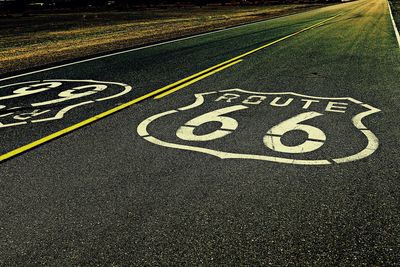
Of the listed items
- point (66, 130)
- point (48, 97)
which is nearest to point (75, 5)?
point (48, 97)

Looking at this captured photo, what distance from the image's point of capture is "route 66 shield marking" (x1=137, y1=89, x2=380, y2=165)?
4.09 m

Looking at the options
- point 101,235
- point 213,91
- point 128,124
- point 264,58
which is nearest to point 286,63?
point 264,58

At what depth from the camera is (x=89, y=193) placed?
332 cm

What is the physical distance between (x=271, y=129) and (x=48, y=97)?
4.05 metres

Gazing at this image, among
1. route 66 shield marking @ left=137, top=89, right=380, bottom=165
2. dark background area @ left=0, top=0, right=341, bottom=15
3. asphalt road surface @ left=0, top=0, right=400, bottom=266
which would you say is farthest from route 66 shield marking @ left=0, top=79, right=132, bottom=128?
dark background area @ left=0, top=0, right=341, bottom=15

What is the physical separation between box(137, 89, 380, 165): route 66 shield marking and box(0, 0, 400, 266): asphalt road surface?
25 mm

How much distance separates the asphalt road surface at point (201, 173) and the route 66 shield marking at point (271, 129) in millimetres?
25

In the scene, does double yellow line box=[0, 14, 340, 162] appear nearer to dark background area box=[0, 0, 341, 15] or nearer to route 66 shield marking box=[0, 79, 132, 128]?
route 66 shield marking box=[0, 79, 132, 128]

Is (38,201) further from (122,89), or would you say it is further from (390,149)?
(122,89)

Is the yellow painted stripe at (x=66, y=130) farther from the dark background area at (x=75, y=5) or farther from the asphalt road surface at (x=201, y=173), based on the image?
the dark background area at (x=75, y=5)

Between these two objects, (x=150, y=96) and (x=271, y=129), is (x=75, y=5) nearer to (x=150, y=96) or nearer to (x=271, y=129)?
(x=150, y=96)

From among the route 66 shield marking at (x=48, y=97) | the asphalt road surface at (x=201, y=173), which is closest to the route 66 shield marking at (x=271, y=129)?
the asphalt road surface at (x=201, y=173)

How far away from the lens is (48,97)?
6582 mm

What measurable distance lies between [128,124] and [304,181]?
2616 mm
